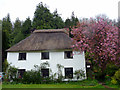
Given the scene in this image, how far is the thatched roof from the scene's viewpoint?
17188 millimetres

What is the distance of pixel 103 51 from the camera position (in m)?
12.3

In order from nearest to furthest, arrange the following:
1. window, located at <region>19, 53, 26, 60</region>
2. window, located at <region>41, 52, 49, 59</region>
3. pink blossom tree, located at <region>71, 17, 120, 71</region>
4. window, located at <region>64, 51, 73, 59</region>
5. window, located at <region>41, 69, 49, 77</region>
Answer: pink blossom tree, located at <region>71, 17, 120, 71</region>
window, located at <region>41, 69, 49, 77</region>
window, located at <region>64, 51, 73, 59</region>
window, located at <region>41, 52, 49, 59</region>
window, located at <region>19, 53, 26, 60</region>

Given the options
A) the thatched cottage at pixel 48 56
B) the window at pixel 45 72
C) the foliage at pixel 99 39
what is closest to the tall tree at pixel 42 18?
the thatched cottage at pixel 48 56

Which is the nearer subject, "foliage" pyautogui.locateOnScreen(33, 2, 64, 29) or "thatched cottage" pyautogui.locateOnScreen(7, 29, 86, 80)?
"thatched cottage" pyautogui.locateOnScreen(7, 29, 86, 80)

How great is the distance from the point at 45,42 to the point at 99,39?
26.9 feet

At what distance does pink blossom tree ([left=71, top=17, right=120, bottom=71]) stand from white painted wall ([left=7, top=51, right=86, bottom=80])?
9.94 ft

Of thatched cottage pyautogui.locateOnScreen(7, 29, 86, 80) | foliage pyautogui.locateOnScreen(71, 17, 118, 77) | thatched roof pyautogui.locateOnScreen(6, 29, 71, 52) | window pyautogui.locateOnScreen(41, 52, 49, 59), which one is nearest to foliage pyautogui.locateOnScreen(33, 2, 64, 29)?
thatched roof pyautogui.locateOnScreen(6, 29, 71, 52)

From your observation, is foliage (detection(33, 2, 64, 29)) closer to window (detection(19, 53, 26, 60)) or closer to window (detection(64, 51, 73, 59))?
window (detection(19, 53, 26, 60))

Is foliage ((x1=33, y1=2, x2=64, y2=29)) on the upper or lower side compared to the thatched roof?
upper

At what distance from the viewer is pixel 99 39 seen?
→ 12773 mm

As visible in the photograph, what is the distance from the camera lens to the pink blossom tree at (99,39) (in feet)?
39.7

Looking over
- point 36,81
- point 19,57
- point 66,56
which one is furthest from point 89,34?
point 19,57

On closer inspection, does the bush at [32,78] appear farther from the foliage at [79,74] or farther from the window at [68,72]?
the foliage at [79,74]

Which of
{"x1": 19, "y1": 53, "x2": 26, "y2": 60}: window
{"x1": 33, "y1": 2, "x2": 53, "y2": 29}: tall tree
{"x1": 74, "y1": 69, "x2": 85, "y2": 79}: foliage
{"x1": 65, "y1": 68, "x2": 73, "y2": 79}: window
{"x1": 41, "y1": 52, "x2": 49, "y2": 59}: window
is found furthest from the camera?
{"x1": 33, "y1": 2, "x2": 53, "y2": 29}: tall tree
